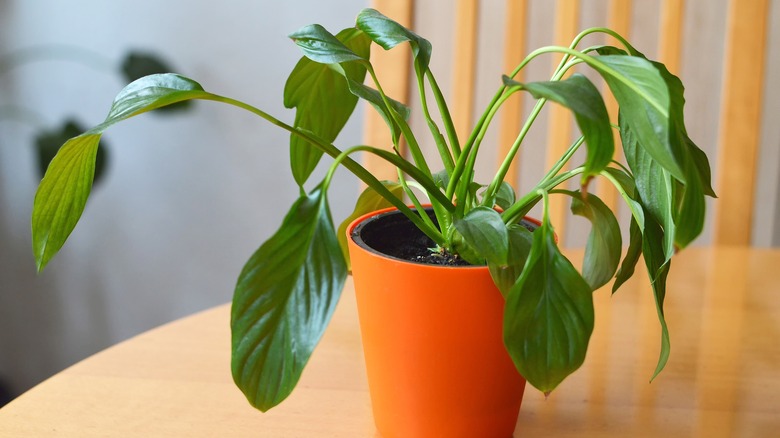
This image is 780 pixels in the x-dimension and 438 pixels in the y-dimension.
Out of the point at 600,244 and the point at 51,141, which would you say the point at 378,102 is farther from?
the point at 51,141

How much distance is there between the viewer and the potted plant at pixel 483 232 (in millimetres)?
488

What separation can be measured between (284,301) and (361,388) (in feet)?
0.99

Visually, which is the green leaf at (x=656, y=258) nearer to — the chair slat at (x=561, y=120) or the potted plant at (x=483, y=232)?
the potted plant at (x=483, y=232)

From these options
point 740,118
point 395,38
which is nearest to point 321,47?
point 395,38

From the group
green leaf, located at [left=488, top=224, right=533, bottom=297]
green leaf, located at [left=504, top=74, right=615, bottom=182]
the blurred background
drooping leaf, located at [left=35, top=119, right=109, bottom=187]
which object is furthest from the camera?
the blurred background

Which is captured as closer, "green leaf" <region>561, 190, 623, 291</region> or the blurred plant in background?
"green leaf" <region>561, 190, 623, 291</region>

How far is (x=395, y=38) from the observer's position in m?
0.61

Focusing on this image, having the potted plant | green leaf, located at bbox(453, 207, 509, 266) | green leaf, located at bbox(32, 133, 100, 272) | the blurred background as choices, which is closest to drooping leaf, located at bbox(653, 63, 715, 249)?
the potted plant

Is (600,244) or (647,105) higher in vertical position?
(647,105)

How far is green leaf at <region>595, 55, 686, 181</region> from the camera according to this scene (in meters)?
0.47

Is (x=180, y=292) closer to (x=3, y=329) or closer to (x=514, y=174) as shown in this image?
(x=3, y=329)

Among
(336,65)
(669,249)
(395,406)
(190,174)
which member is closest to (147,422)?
(395,406)

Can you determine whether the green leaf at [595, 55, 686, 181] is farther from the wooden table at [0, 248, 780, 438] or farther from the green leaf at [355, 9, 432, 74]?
the wooden table at [0, 248, 780, 438]

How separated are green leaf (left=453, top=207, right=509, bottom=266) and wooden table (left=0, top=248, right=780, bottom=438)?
0.23 meters
